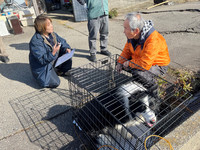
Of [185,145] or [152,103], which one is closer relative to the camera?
[185,145]

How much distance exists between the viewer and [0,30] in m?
5.52

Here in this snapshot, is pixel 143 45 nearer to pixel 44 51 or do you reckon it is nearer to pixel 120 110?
pixel 120 110

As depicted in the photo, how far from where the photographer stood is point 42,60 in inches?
101

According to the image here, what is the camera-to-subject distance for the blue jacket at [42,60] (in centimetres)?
254

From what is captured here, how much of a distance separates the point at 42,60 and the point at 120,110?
64.7 inches

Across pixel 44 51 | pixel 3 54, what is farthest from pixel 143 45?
pixel 3 54

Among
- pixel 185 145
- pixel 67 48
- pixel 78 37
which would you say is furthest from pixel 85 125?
pixel 78 37

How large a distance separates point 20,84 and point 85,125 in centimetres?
200

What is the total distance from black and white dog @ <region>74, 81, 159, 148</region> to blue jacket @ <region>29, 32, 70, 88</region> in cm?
119

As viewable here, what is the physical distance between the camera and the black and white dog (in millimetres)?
1683

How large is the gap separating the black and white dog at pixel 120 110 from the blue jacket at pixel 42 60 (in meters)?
1.19

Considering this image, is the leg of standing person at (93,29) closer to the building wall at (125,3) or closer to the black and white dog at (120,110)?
the black and white dog at (120,110)

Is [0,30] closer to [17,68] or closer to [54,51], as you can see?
[17,68]

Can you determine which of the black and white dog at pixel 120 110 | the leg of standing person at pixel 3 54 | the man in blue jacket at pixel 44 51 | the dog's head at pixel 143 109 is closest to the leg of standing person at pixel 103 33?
the man in blue jacket at pixel 44 51
